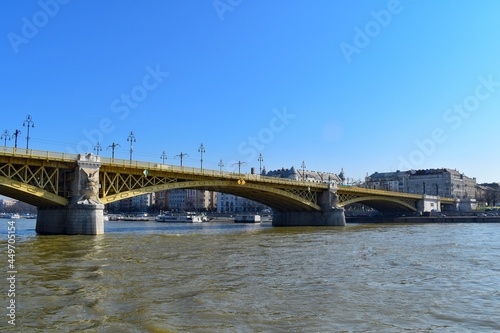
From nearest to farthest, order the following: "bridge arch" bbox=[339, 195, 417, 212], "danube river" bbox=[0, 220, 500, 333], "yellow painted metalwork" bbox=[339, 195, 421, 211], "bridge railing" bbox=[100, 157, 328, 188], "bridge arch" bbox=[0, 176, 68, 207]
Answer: "danube river" bbox=[0, 220, 500, 333]
"bridge arch" bbox=[0, 176, 68, 207]
"bridge railing" bbox=[100, 157, 328, 188]
"yellow painted metalwork" bbox=[339, 195, 421, 211]
"bridge arch" bbox=[339, 195, 417, 212]

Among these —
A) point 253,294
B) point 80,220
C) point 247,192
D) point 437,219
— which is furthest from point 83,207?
point 437,219

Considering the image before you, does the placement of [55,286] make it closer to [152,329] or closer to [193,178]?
[152,329]

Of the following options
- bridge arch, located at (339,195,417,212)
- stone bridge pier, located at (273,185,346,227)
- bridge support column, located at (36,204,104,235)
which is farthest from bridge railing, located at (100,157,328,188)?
bridge arch, located at (339,195,417,212)

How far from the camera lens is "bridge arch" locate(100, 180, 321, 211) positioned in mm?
55606

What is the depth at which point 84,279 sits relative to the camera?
19.7 m

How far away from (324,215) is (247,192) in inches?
756

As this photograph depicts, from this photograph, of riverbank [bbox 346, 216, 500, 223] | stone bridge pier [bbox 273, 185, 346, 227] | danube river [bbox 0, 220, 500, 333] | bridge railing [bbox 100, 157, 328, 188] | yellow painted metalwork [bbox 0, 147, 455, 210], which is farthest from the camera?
riverbank [bbox 346, 216, 500, 223]

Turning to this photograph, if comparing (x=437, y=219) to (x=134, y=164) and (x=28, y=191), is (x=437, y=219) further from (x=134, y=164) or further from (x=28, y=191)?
(x=28, y=191)

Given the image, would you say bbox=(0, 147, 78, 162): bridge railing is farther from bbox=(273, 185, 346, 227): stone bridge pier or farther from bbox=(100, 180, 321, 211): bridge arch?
bbox=(273, 185, 346, 227): stone bridge pier

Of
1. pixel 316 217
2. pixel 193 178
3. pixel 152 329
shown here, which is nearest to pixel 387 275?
pixel 152 329

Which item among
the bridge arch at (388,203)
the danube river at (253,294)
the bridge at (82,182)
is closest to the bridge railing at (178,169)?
the bridge at (82,182)

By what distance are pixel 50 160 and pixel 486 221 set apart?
329 ft

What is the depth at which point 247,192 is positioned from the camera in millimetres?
79125

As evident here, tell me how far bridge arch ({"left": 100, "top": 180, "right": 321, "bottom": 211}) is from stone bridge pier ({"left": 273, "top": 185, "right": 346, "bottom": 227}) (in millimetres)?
1352
